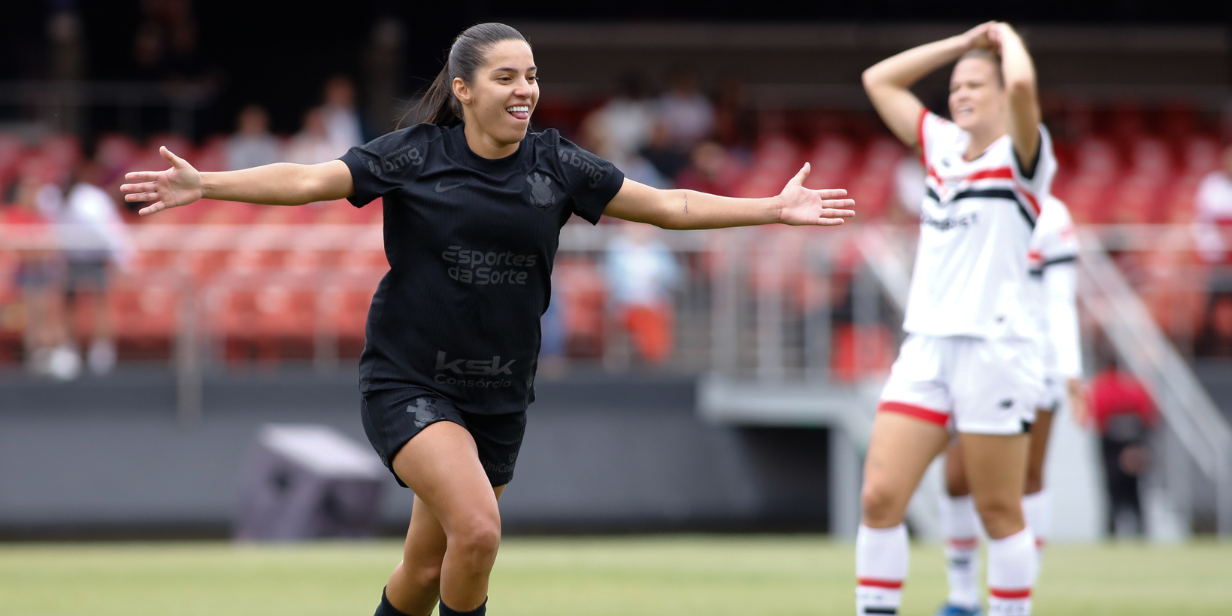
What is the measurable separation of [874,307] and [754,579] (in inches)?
203

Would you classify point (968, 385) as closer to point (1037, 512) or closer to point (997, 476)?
point (997, 476)

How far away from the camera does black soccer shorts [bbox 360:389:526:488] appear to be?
5.14 m

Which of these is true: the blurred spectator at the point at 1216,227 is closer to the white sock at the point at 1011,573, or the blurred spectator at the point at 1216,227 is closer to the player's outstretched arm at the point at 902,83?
the player's outstretched arm at the point at 902,83

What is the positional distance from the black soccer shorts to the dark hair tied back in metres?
1.04

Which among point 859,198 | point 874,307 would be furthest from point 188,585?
point 859,198

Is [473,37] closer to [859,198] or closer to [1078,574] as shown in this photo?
[1078,574]

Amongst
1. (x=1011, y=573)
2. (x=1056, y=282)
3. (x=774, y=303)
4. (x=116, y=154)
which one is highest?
(x=116, y=154)

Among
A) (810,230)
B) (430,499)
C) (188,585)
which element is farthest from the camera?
(810,230)

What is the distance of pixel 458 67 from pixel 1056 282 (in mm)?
4411

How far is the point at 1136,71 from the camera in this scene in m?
25.3

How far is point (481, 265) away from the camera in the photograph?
5.19 meters

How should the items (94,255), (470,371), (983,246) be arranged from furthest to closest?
(94,255) → (983,246) → (470,371)

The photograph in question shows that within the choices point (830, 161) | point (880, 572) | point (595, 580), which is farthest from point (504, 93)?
point (830, 161)

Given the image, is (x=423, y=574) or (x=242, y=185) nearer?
(x=242, y=185)
